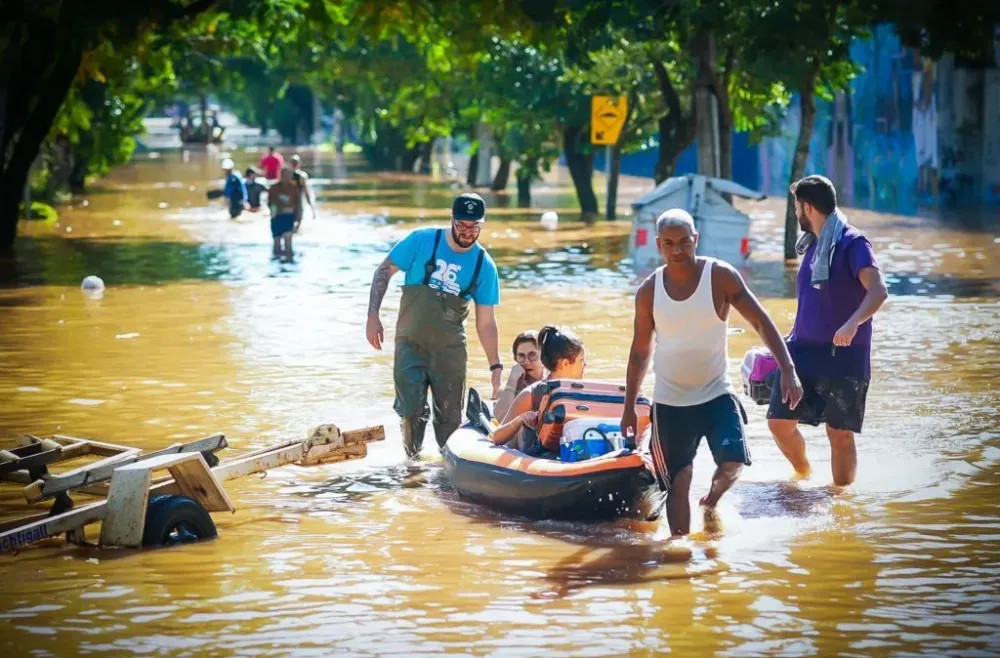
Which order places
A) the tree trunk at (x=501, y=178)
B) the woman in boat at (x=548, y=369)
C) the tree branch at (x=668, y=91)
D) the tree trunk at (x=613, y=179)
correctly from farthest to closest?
1. the tree trunk at (x=501, y=178)
2. the tree trunk at (x=613, y=179)
3. the tree branch at (x=668, y=91)
4. the woman in boat at (x=548, y=369)

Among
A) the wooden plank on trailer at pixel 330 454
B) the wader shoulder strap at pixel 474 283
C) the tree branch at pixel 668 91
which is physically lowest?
the wooden plank on trailer at pixel 330 454

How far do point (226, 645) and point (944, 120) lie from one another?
3313cm

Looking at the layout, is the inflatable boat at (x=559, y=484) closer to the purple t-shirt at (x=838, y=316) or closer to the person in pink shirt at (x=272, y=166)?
the purple t-shirt at (x=838, y=316)

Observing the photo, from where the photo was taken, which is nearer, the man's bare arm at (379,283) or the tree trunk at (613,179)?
the man's bare arm at (379,283)

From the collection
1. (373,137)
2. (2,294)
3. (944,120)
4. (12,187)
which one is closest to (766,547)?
(2,294)

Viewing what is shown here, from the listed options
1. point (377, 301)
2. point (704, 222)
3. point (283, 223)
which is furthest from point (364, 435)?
point (283, 223)

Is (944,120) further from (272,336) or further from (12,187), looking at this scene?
(272,336)

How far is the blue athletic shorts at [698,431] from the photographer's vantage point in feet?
28.2

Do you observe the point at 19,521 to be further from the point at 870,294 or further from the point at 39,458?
the point at 870,294

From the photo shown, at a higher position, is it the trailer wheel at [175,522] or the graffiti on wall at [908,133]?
the graffiti on wall at [908,133]

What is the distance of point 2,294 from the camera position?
70.2 feet

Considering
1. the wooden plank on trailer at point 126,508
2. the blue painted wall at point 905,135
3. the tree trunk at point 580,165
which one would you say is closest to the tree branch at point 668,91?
the blue painted wall at point 905,135

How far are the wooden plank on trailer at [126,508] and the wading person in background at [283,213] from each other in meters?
17.8

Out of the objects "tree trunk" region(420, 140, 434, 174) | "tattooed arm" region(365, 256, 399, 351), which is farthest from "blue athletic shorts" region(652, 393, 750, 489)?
"tree trunk" region(420, 140, 434, 174)
